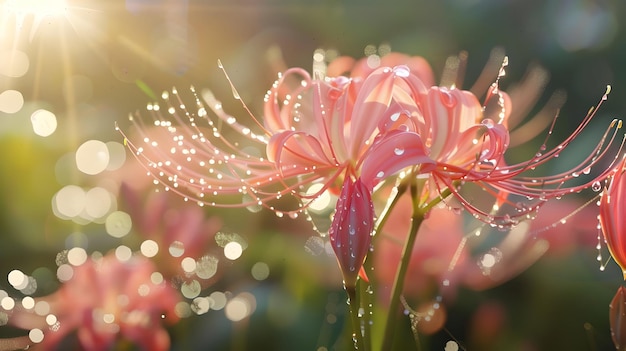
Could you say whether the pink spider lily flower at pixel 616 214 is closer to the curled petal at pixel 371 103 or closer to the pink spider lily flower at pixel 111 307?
the curled petal at pixel 371 103

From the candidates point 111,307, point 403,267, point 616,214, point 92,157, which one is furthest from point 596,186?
point 92,157

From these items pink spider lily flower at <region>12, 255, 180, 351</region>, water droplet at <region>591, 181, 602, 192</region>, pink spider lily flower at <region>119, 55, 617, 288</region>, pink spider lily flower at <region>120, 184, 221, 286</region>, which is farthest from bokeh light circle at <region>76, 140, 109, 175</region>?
water droplet at <region>591, 181, 602, 192</region>

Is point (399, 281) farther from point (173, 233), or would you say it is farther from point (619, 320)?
point (173, 233)

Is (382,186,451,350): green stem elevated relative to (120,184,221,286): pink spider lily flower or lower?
elevated

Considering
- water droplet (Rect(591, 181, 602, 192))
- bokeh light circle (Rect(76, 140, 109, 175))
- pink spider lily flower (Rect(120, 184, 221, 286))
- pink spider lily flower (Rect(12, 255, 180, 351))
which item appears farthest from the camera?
bokeh light circle (Rect(76, 140, 109, 175))

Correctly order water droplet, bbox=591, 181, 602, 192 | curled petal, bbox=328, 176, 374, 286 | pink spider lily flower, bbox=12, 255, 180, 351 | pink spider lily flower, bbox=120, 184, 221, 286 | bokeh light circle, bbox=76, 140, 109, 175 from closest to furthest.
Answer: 1. curled petal, bbox=328, 176, 374, 286
2. water droplet, bbox=591, 181, 602, 192
3. pink spider lily flower, bbox=12, 255, 180, 351
4. pink spider lily flower, bbox=120, 184, 221, 286
5. bokeh light circle, bbox=76, 140, 109, 175

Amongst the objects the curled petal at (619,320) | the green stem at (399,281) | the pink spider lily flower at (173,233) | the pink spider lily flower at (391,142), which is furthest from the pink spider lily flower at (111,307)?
the curled petal at (619,320)

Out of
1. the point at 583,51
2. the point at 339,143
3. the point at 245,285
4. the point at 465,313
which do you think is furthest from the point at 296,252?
the point at 583,51

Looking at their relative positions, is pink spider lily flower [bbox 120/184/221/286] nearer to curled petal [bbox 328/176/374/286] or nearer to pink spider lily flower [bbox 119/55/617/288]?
pink spider lily flower [bbox 119/55/617/288]
